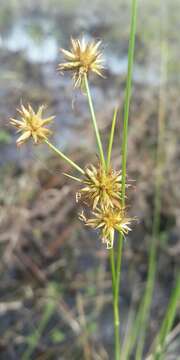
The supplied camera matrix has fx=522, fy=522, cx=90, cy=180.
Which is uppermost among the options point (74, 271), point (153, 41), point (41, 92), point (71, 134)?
point (153, 41)

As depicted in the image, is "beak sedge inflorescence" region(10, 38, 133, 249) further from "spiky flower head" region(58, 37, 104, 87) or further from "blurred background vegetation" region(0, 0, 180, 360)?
"blurred background vegetation" region(0, 0, 180, 360)

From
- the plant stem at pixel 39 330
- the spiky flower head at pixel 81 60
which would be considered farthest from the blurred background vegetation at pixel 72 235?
the spiky flower head at pixel 81 60

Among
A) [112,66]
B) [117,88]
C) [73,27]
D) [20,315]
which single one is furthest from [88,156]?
[73,27]

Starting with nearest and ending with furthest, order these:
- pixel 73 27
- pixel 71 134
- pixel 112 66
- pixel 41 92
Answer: pixel 71 134, pixel 41 92, pixel 112 66, pixel 73 27

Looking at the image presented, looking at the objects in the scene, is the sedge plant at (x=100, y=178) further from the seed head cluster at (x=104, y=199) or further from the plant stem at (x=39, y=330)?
the plant stem at (x=39, y=330)

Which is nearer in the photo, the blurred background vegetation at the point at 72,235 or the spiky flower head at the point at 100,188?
the spiky flower head at the point at 100,188

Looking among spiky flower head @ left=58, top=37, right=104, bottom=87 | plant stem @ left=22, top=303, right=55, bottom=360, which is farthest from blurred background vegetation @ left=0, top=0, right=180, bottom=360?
spiky flower head @ left=58, top=37, right=104, bottom=87

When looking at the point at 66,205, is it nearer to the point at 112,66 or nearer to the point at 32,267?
the point at 32,267
